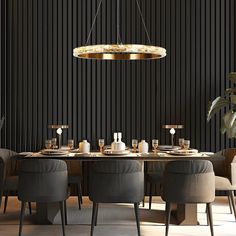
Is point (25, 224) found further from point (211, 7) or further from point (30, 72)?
point (211, 7)

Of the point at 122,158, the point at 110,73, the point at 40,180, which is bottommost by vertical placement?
the point at 40,180

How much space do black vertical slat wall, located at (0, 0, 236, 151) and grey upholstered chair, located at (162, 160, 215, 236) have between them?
2557mm

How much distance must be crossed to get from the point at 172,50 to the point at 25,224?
3391 mm

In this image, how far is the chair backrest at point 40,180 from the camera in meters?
4.81

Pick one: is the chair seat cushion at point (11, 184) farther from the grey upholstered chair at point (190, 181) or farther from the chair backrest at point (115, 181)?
the grey upholstered chair at point (190, 181)

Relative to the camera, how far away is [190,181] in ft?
15.7

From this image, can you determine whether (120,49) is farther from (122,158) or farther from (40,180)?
Result: (40,180)

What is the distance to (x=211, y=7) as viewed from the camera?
24.3ft

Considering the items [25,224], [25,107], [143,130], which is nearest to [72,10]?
[25,107]

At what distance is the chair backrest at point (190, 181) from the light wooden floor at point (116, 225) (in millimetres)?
464

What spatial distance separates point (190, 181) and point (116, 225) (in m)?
1.11

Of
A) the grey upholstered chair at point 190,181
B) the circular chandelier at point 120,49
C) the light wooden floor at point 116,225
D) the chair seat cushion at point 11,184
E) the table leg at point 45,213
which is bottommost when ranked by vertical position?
the light wooden floor at point 116,225

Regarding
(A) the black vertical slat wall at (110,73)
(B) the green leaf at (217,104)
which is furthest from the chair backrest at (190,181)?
(A) the black vertical slat wall at (110,73)

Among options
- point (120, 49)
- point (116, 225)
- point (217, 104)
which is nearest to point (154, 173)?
point (116, 225)
